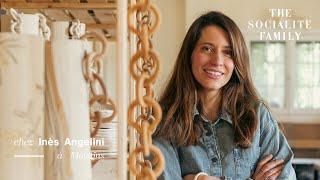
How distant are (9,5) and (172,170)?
0.24 m

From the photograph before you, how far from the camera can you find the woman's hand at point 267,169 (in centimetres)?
47

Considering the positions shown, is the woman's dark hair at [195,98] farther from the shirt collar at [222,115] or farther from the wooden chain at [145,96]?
the wooden chain at [145,96]

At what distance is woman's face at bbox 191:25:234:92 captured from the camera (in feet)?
1.50

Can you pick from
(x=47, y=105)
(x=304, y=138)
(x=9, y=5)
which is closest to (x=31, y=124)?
(x=47, y=105)

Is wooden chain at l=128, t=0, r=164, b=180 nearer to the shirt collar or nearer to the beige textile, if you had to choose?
the beige textile

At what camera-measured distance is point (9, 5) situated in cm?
34

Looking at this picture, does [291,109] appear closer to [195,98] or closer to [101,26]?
[195,98]

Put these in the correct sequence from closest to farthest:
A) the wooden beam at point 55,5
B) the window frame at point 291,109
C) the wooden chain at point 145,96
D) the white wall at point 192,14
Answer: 1. the wooden chain at point 145,96
2. the wooden beam at point 55,5
3. the white wall at point 192,14
4. the window frame at point 291,109

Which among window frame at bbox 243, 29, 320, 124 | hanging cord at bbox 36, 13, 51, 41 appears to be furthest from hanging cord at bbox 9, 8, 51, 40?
window frame at bbox 243, 29, 320, 124

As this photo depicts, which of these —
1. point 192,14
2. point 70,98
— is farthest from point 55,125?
point 192,14

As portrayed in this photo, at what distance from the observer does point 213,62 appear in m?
0.45

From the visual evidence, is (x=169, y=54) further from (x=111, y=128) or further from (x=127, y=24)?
(x=127, y=24)

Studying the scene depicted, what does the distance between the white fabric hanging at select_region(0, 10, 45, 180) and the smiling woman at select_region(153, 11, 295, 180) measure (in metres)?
0.22

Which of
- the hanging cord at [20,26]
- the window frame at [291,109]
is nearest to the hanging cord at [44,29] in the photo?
the hanging cord at [20,26]
